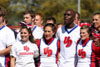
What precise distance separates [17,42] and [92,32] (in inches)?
67.6

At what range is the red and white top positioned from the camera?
15.5 ft

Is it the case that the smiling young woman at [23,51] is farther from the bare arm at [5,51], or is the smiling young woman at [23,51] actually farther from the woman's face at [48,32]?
the woman's face at [48,32]

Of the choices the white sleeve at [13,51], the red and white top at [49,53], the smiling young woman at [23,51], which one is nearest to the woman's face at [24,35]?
the smiling young woman at [23,51]

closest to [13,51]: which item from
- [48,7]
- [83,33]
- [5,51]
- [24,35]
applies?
[5,51]

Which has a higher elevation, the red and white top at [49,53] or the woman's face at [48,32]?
the woman's face at [48,32]

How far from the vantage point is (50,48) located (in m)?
4.72

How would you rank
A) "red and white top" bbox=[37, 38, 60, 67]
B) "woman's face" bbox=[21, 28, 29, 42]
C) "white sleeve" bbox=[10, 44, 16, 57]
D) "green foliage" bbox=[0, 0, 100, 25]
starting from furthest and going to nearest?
"green foliage" bbox=[0, 0, 100, 25] < "red and white top" bbox=[37, 38, 60, 67] < "woman's face" bbox=[21, 28, 29, 42] < "white sleeve" bbox=[10, 44, 16, 57]

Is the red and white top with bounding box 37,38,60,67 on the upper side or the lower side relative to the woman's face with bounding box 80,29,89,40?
lower

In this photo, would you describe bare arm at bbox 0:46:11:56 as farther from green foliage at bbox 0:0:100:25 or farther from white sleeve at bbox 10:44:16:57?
green foliage at bbox 0:0:100:25

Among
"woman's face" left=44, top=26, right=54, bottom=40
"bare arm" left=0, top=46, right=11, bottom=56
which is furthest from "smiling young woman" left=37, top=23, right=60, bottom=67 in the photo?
"bare arm" left=0, top=46, right=11, bottom=56

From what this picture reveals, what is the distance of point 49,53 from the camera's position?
4711 millimetres

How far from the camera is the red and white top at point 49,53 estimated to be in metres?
4.71

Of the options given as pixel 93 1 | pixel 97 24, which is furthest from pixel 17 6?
pixel 97 24

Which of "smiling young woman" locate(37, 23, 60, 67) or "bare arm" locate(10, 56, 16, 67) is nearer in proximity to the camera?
"bare arm" locate(10, 56, 16, 67)
